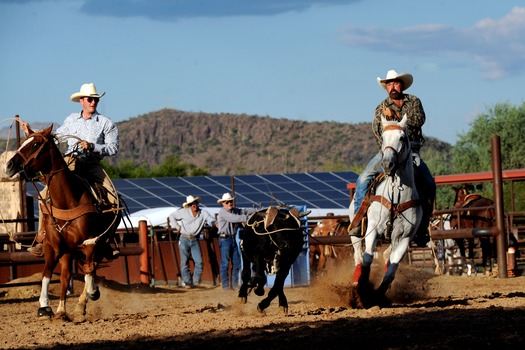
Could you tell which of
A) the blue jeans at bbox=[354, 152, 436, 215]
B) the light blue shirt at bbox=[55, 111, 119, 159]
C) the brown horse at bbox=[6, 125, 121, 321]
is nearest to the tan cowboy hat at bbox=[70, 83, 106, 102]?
the light blue shirt at bbox=[55, 111, 119, 159]

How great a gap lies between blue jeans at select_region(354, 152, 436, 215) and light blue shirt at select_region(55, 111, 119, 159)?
2911 mm

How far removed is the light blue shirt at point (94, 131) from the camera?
1226 centimetres

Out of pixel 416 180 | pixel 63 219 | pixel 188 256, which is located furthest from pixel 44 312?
pixel 188 256

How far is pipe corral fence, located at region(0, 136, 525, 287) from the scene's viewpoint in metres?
17.0

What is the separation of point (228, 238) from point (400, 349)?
13638mm

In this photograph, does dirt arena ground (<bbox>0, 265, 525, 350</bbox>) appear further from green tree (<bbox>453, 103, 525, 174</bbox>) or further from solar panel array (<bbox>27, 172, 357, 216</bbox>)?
green tree (<bbox>453, 103, 525, 174</bbox>)

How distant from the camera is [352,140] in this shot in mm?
127062

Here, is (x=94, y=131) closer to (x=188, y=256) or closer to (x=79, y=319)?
(x=79, y=319)

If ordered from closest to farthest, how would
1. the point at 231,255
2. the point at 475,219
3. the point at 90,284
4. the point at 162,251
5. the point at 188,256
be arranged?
the point at 90,284
the point at 231,255
the point at 188,256
the point at 475,219
the point at 162,251

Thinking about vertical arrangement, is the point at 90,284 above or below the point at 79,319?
above

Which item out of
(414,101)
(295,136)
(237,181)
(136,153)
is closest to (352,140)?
(295,136)

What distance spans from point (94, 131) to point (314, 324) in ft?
14.2

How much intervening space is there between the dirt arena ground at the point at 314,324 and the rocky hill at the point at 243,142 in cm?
10344

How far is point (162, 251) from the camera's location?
24172 millimetres
